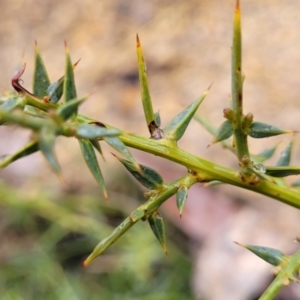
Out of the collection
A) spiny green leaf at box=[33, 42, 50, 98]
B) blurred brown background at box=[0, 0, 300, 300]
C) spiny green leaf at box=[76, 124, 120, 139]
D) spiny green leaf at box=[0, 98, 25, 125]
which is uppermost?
spiny green leaf at box=[33, 42, 50, 98]

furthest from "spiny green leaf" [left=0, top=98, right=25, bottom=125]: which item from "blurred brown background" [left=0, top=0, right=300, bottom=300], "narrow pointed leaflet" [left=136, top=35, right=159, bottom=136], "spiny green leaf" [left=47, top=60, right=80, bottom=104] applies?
"blurred brown background" [left=0, top=0, right=300, bottom=300]

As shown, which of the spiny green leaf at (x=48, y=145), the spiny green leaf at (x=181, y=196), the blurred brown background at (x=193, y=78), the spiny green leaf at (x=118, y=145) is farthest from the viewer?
the blurred brown background at (x=193, y=78)

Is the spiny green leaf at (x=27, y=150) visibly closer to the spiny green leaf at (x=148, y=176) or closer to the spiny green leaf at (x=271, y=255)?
the spiny green leaf at (x=148, y=176)

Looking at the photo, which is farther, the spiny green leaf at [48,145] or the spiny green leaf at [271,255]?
the spiny green leaf at [271,255]

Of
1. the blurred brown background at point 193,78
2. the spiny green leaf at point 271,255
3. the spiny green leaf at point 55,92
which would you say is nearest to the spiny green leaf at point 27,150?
the spiny green leaf at point 55,92

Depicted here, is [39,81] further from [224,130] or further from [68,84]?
[224,130]

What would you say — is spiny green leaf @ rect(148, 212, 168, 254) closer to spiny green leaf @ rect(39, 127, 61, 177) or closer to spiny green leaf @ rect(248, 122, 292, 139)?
spiny green leaf @ rect(248, 122, 292, 139)

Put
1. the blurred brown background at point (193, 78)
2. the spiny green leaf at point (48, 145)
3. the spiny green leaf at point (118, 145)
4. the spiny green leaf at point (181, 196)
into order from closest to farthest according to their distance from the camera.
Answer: the spiny green leaf at point (48, 145)
the spiny green leaf at point (118, 145)
the spiny green leaf at point (181, 196)
the blurred brown background at point (193, 78)
